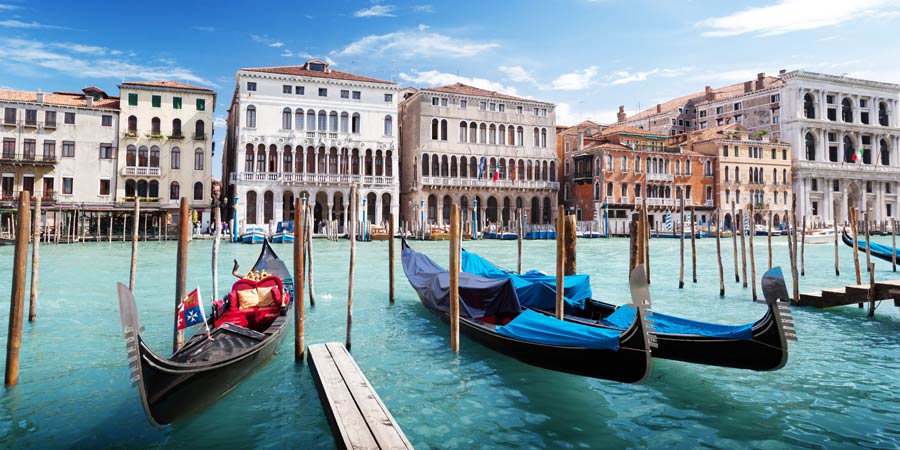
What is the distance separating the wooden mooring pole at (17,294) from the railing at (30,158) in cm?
2282

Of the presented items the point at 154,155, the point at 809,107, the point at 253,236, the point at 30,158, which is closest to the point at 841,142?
A: the point at 809,107

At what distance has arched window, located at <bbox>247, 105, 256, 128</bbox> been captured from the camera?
2562cm

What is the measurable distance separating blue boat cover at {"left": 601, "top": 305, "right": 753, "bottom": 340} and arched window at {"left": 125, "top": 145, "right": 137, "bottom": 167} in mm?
24698


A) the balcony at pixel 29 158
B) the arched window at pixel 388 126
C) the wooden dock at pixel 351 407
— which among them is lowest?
the wooden dock at pixel 351 407

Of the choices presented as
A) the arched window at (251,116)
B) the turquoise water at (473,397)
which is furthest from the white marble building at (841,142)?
the turquoise water at (473,397)

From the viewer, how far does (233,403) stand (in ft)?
13.5

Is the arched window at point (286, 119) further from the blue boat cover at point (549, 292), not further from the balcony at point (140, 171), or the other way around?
the blue boat cover at point (549, 292)

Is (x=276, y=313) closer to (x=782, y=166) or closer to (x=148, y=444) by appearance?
(x=148, y=444)

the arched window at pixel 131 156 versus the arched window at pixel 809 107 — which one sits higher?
the arched window at pixel 809 107

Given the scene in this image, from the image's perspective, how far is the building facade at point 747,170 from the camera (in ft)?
107

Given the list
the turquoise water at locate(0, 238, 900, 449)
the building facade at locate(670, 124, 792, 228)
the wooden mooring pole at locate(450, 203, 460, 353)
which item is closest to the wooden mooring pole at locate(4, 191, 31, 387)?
the turquoise water at locate(0, 238, 900, 449)

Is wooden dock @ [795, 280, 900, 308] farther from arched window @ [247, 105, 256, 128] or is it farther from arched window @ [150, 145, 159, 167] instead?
arched window @ [150, 145, 159, 167]

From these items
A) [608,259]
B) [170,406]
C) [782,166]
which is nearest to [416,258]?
[170,406]

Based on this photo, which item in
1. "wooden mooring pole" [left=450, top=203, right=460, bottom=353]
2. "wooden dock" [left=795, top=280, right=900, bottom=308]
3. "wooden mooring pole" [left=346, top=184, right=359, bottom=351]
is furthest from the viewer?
"wooden dock" [left=795, top=280, right=900, bottom=308]
